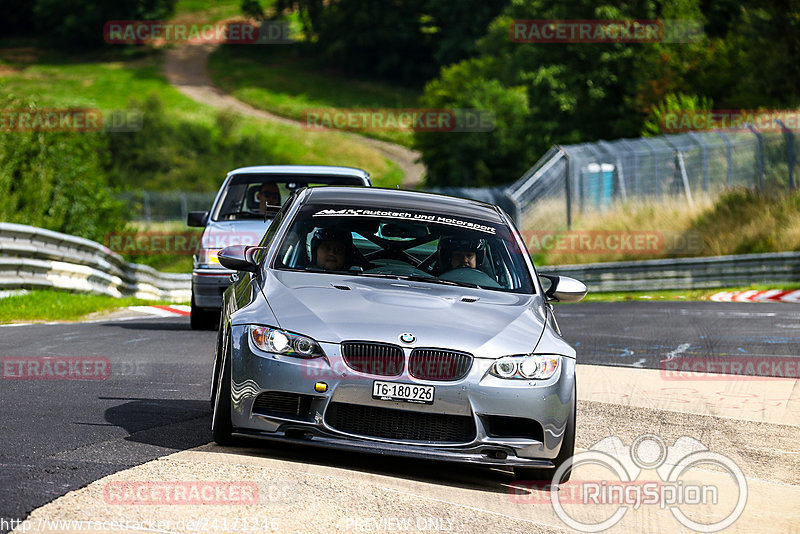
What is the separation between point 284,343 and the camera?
21.9 ft

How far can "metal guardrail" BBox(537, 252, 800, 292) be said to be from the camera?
23500mm

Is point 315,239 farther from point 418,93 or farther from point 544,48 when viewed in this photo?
point 418,93

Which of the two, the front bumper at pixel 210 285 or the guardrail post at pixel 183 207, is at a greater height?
the guardrail post at pixel 183 207

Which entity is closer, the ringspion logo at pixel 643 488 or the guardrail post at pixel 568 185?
the ringspion logo at pixel 643 488

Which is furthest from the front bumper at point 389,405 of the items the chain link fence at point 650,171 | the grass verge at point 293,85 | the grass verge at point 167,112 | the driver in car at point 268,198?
the grass verge at point 293,85

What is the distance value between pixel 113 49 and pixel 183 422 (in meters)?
140

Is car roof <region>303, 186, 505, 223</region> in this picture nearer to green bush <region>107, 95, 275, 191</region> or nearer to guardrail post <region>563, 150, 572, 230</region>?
guardrail post <region>563, 150, 572, 230</region>

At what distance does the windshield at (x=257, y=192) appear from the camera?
1477cm

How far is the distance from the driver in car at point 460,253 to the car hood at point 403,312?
49cm

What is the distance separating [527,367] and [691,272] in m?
19.1

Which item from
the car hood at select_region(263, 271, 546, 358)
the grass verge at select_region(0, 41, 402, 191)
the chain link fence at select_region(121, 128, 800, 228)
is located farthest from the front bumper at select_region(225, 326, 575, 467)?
the grass verge at select_region(0, 41, 402, 191)

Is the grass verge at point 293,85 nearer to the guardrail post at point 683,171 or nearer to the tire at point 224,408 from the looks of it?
the guardrail post at point 683,171

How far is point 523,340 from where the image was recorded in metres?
6.89

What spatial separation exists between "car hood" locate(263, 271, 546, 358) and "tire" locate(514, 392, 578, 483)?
49 cm
